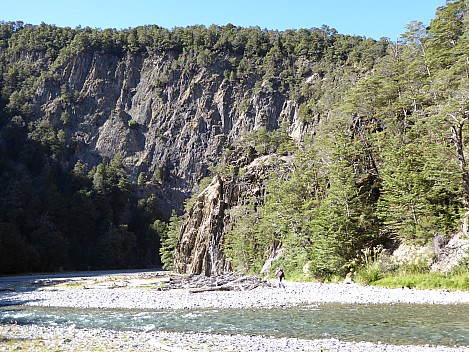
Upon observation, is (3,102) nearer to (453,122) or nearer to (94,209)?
(94,209)

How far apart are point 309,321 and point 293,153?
35.8 metres

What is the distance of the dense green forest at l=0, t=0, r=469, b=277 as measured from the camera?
91.6ft

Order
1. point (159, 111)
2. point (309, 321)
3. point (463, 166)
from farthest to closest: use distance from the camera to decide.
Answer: point (159, 111) < point (463, 166) < point (309, 321)

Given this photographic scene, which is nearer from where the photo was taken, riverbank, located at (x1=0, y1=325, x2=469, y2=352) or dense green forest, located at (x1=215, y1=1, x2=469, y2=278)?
riverbank, located at (x1=0, y1=325, x2=469, y2=352)

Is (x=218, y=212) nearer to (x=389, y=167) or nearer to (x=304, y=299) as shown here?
(x=389, y=167)

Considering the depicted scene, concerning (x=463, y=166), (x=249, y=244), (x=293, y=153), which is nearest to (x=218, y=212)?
(x=249, y=244)

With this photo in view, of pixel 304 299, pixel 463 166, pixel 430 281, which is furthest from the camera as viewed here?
pixel 463 166

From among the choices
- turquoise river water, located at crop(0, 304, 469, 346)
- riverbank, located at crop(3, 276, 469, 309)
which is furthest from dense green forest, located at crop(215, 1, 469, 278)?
turquoise river water, located at crop(0, 304, 469, 346)

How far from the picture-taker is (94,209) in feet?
332

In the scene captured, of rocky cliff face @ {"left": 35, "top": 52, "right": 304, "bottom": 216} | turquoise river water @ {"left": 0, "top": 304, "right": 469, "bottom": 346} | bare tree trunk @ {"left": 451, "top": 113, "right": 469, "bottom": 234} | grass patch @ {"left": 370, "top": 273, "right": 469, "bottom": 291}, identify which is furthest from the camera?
rocky cliff face @ {"left": 35, "top": 52, "right": 304, "bottom": 216}

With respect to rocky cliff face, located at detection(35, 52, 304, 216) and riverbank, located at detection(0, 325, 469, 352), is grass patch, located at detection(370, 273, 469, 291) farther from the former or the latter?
rocky cliff face, located at detection(35, 52, 304, 216)

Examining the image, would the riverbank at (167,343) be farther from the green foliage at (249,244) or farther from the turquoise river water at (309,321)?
the green foliage at (249,244)

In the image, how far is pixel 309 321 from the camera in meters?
15.5

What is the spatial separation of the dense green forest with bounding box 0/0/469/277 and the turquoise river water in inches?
427
